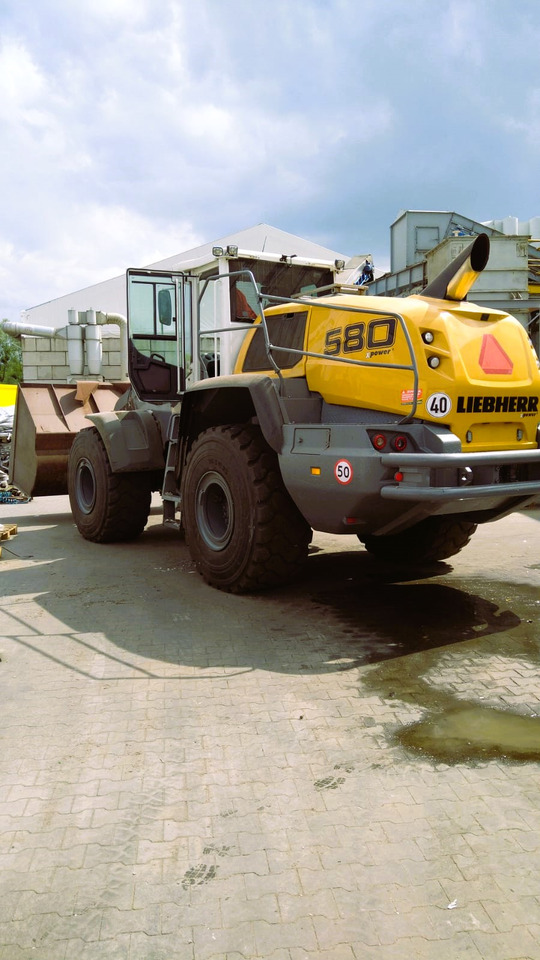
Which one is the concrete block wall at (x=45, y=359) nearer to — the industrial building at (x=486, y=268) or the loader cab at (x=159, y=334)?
the industrial building at (x=486, y=268)

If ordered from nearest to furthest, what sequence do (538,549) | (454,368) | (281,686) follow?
(281,686) < (454,368) < (538,549)

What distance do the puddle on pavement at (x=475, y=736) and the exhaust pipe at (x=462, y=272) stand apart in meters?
2.74

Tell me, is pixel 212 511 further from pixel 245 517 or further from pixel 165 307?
pixel 165 307

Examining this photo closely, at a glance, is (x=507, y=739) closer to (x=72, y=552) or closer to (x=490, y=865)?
(x=490, y=865)

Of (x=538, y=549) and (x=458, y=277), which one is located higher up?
(x=458, y=277)

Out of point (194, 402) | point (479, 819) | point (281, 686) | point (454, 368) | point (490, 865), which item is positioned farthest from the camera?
point (194, 402)

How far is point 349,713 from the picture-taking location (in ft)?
12.0

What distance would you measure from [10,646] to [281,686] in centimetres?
179

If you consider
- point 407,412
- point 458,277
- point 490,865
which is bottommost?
point 490,865

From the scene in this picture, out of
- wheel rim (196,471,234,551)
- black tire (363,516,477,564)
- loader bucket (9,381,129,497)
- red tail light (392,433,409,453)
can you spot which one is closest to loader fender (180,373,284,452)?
wheel rim (196,471,234,551)

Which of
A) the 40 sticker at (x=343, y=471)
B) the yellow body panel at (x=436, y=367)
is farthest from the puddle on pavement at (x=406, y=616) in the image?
the yellow body panel at (x=436, y=367)

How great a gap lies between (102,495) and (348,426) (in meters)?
3.69

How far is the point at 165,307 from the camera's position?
7.39 meters

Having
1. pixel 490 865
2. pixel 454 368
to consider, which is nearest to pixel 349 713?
pixel 490 865
